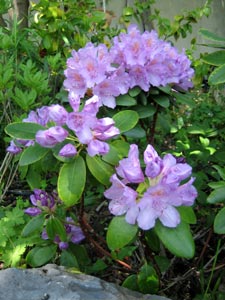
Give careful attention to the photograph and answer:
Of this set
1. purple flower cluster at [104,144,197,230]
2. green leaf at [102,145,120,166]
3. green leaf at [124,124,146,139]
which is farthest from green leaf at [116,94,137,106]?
purple flower cluster at [104,144,197,230]

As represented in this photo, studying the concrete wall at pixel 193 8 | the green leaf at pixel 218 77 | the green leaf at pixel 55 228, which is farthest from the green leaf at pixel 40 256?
the concrete wall at pixel 193 8

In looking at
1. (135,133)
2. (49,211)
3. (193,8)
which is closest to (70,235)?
(49,211)

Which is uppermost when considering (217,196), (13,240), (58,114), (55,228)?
(58,114)

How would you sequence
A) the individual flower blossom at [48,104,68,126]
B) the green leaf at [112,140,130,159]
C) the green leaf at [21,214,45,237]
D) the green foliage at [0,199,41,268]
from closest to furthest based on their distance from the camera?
the individual flower blossom at [48,104,68,126] < the green leaf at [112,140,130,159] < the green leaf at [21,214,45,237] < the green foliage at [0,199,41,268]

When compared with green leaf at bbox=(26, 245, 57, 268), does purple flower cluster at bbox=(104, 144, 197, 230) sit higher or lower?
higher

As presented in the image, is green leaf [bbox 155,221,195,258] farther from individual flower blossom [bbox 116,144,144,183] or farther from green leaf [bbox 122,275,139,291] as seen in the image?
green leaf [bbox 122,275,139,291]

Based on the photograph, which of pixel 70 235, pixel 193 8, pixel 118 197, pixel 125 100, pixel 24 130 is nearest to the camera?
pixel 118 197

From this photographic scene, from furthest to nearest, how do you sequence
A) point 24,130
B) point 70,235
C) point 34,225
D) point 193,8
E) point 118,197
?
point 193,8 → point 70,235 → point 34,225 → point 24,130 → point 118,197

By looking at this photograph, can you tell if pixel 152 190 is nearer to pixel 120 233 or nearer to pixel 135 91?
pixel 120 233
